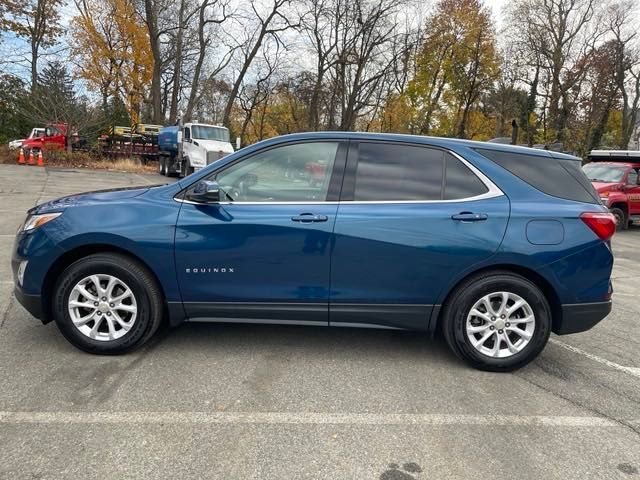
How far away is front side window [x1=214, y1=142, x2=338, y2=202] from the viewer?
11.6 feet

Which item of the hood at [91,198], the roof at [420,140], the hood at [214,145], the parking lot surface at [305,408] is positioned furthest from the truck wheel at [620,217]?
the hood at [214,145]

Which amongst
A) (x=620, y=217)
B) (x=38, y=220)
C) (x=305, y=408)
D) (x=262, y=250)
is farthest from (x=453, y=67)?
(x=305, y=408)

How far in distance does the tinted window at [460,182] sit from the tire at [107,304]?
231 centimetres

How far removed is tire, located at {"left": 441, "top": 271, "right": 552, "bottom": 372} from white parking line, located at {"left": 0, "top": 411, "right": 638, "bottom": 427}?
59 centimetres

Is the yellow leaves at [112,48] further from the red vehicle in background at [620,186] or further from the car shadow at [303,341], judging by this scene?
the car shadow at [303,341]

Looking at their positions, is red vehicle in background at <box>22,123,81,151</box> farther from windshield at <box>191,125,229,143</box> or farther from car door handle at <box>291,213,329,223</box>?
car door handle at <box>291,213,329,223</box>

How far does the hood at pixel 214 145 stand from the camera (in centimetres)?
2062

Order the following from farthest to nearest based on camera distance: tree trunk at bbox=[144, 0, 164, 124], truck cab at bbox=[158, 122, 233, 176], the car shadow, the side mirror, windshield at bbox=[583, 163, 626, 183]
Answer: tree trunk at bbox=[144, 0, 164, 124] → truck cab at bbox=[158, 122, 233, 176] → windshield at bbox=[583, 163, 626, 183] → the car shadow → the side mirror

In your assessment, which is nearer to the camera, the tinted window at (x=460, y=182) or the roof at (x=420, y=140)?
the tinted window at (x=460, y=182)

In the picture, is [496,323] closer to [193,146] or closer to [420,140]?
[420,140]

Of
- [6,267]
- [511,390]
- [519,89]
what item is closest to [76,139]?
[6,267]

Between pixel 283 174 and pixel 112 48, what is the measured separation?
135ft

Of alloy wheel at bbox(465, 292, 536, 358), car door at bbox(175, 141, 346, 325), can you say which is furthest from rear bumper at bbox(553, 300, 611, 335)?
car door at bbox(175, 141, 346, 325)

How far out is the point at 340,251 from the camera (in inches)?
133
